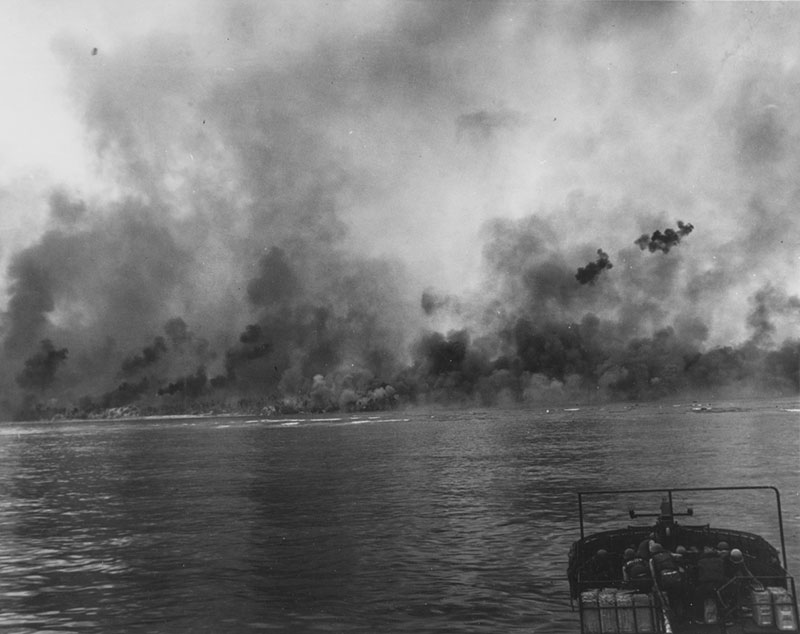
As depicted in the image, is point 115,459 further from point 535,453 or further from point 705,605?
point 705,605

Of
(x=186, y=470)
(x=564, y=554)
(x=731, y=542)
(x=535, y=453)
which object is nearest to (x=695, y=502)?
(x=564, y=554)

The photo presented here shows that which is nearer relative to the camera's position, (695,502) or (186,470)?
(695,502)

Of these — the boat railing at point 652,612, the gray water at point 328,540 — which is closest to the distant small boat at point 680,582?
the boat railing at point 652,612

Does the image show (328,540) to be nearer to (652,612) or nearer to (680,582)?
(680,582)

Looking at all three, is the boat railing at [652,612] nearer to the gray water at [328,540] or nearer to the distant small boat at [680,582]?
the distant small boat at [680,582]

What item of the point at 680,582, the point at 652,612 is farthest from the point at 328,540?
the point at 652,612
